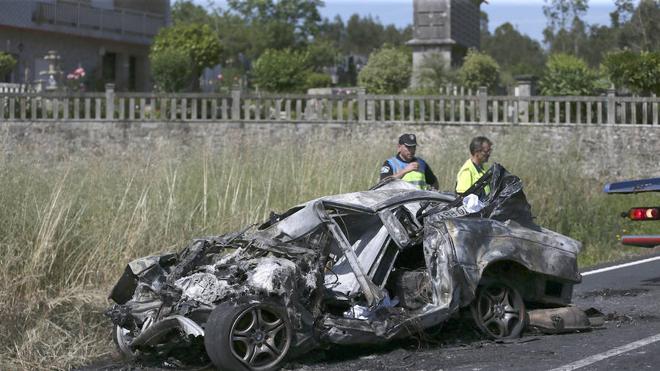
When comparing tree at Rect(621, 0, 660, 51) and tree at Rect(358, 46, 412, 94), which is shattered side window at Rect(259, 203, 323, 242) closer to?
tree at Rect(358, 46, 412, 94)

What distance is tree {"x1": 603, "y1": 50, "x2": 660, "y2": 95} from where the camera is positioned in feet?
126

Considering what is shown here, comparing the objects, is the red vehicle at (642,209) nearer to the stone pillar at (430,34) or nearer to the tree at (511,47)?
the stone pillar at (430,34)

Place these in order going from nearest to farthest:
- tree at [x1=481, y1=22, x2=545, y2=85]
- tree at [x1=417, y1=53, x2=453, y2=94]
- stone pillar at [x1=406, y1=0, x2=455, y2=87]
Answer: tree at [x1=417, y1=53, x2=453, y2=94], stone pillar at [x1=406, y1=0, x2=455, y2=87], tree at [x1=481, y1=22, x2=545, y2=85]

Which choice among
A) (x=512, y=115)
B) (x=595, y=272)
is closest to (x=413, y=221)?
(x=595, y=272)

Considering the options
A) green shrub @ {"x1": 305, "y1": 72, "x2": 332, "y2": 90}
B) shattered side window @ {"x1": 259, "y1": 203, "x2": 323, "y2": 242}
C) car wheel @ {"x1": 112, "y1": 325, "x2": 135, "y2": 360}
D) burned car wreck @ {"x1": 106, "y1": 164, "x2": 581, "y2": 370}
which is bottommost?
car wheel @ {"x1": 112, "y1": 325, "x2": 135, "y2": 360}

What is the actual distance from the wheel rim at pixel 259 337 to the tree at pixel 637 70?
31151 millimetres

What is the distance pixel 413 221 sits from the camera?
10328mm

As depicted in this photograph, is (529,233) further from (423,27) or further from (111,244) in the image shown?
(423,27)

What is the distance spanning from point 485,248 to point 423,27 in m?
36.7

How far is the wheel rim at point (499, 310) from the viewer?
34.1 ft

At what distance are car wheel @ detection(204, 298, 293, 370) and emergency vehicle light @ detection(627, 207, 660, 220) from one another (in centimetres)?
625

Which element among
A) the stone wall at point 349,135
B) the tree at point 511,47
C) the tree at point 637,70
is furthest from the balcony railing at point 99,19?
the tree at point 511,47

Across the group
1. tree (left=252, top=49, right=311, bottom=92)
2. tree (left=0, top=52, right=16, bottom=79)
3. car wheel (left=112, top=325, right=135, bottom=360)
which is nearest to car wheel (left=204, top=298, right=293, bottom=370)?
car wheel (left=112, top=325, right=135, bottom=360)

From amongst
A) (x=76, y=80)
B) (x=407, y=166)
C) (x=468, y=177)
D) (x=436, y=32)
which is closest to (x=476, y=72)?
(x=436, y=32)
